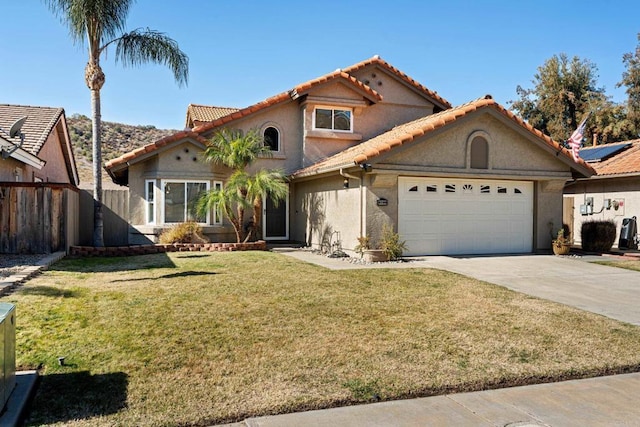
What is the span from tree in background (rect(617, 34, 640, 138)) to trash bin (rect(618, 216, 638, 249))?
57.3 ft

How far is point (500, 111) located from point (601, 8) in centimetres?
537

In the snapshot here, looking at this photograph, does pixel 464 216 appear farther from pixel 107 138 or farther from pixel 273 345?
pixel 107 138

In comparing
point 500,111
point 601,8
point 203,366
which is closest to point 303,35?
point 500,111

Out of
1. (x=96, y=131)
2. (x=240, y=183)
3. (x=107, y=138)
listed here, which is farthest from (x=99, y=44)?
(x=107, y=138)

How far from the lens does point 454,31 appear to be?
1830 centimetres

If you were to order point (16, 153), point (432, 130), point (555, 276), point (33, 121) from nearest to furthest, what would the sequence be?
point (555, 276) → point (16, 153) → point (432, 130) → point (33, 121)

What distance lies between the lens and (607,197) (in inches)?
811

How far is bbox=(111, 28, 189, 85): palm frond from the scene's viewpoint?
17.1 m

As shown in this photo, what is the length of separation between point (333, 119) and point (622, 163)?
11.6 meters

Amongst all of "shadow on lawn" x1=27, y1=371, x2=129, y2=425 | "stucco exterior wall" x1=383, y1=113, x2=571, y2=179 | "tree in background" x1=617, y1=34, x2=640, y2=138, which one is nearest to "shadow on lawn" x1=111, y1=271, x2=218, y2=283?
"shadow on lawn" x1=27, y1=371, x2=129, y2=425

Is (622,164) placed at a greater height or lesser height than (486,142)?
lesser

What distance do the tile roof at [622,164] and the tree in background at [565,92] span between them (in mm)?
17945

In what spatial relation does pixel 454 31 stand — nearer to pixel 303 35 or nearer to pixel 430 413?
pixel 303 35

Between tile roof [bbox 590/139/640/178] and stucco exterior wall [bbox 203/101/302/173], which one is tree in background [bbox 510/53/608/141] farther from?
stucco exterior wall [bbox 203/101/302/173]
